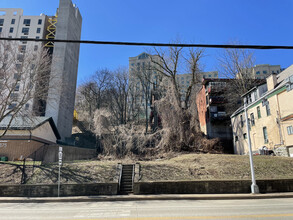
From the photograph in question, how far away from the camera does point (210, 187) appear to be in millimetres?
16141

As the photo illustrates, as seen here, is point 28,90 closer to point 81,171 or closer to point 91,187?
point 81,171

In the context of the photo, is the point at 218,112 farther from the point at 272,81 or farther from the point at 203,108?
the point at 272,81

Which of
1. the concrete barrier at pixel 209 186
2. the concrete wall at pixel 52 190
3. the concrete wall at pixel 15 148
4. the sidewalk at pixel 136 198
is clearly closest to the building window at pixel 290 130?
the concrete barrier at pixel 209 186

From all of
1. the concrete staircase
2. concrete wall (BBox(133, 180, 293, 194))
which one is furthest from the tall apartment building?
concrete wall (BBox(133, 180, 293, 194))

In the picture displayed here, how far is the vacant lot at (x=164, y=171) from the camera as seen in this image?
1769 centimetres

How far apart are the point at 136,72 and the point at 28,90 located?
3641 cm

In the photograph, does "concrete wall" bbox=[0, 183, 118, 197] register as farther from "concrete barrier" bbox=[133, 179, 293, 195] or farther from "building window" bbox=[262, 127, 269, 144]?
"building window" bbox=[262, 127, 269, 144]

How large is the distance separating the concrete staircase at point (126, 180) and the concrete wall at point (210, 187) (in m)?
1.07

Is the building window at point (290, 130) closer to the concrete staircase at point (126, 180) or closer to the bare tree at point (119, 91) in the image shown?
the concrete staircase at point (126, 180)

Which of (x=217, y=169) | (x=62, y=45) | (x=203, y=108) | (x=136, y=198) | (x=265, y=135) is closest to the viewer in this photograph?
(x=136, y=198)

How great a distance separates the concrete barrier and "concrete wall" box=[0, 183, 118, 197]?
250cm

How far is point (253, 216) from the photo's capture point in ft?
28.6

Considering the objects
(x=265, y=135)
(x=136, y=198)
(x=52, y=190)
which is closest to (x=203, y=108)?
(x=265, y=135)

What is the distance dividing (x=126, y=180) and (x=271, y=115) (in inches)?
748
